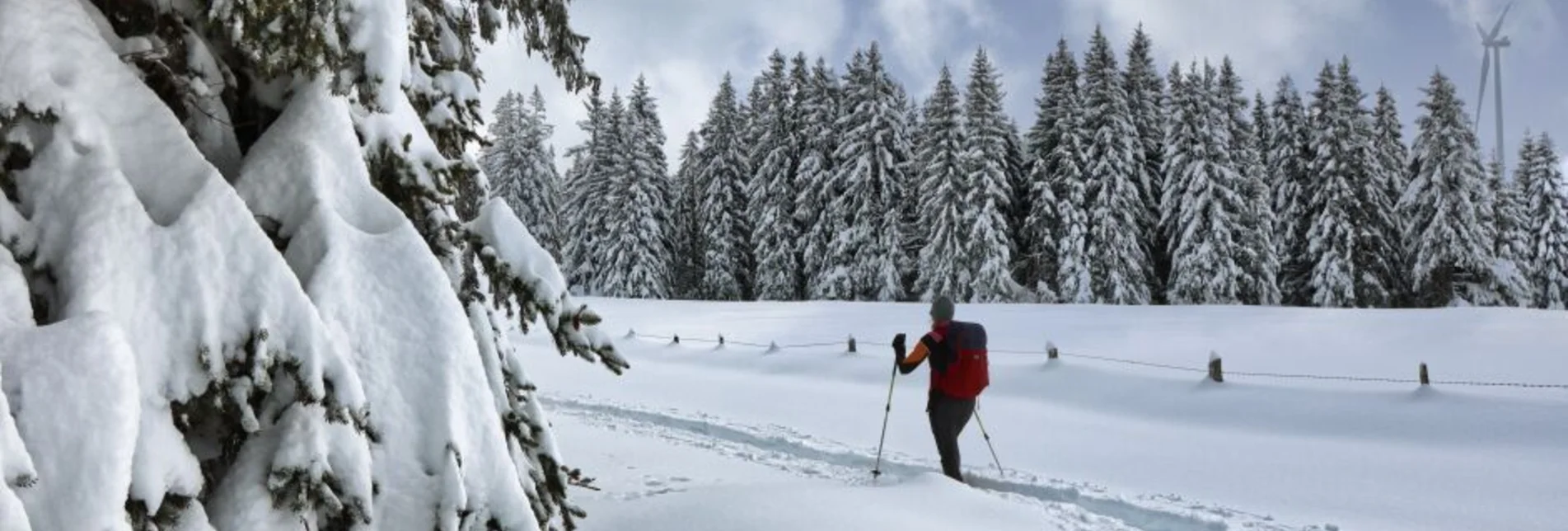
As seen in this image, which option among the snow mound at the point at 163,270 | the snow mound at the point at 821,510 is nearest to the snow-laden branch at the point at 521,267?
the snow mound at the point at 163,270

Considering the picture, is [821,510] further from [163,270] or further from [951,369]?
[163,270]

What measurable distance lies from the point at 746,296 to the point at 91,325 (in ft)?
164

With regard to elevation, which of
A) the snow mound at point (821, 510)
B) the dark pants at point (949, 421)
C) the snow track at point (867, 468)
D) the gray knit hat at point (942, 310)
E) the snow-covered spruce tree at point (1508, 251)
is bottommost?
the snow track at point (867, 468)

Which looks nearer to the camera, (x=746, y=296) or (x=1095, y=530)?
(x=1095, y=530)

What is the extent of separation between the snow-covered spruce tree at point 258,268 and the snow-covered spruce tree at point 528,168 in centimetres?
5063

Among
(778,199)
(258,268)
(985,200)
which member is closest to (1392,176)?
(985,200)

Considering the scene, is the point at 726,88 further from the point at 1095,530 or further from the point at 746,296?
the point at 1095,530

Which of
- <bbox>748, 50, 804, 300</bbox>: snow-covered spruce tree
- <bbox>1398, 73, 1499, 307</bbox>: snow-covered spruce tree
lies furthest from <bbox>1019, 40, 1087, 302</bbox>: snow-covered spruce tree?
<bbox>1398, 73, 1499, 307</bbox>: snow-covered spruce tree

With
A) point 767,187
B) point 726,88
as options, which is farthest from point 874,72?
point 726,88

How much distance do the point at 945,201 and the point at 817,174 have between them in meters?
7.60

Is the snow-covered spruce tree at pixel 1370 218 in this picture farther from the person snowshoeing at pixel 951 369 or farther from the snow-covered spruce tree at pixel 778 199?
the person snowshoeing at pixel 951 369

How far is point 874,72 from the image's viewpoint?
145 feet

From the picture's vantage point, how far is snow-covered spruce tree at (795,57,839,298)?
44.7 meters

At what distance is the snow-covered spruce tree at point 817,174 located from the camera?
44.7 metres
